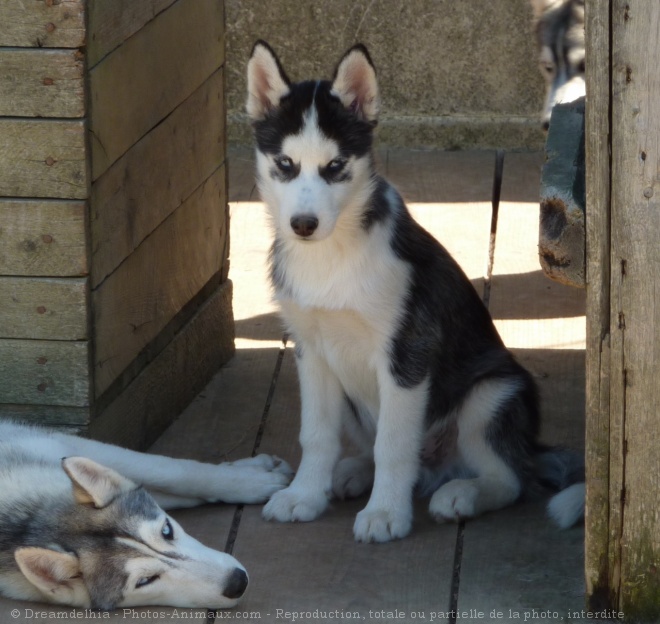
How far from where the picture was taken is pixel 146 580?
301 cm

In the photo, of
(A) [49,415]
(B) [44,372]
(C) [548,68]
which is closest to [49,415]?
(A) [49,415]

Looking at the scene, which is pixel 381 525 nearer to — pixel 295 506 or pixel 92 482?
pixel 295 506

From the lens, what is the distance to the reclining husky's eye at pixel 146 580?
3.00m

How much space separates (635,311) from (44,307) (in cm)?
192

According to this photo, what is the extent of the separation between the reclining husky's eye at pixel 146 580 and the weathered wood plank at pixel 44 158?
4.11 ft

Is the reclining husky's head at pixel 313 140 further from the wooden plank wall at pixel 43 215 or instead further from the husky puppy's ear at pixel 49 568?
the husky puppy's ear at pixel 49 568

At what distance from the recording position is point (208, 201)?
4.79 metres

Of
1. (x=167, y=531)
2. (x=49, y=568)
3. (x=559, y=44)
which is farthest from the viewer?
(x=559, y=44)

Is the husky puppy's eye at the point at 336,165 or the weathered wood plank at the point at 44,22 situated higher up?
the weathered wood plank at the point at 44,22

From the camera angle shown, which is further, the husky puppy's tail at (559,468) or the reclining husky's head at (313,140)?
the husky puppy's tail at (559,468)

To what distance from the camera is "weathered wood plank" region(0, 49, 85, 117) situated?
3.48 meters

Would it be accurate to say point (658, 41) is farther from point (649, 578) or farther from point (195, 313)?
point (195, 313)

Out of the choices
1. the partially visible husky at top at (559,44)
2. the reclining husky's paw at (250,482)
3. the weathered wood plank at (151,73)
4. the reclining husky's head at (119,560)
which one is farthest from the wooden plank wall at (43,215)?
the partially visible husky at top at (559,44)

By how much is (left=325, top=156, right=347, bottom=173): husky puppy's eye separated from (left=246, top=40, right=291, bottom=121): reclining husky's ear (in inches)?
11.5
